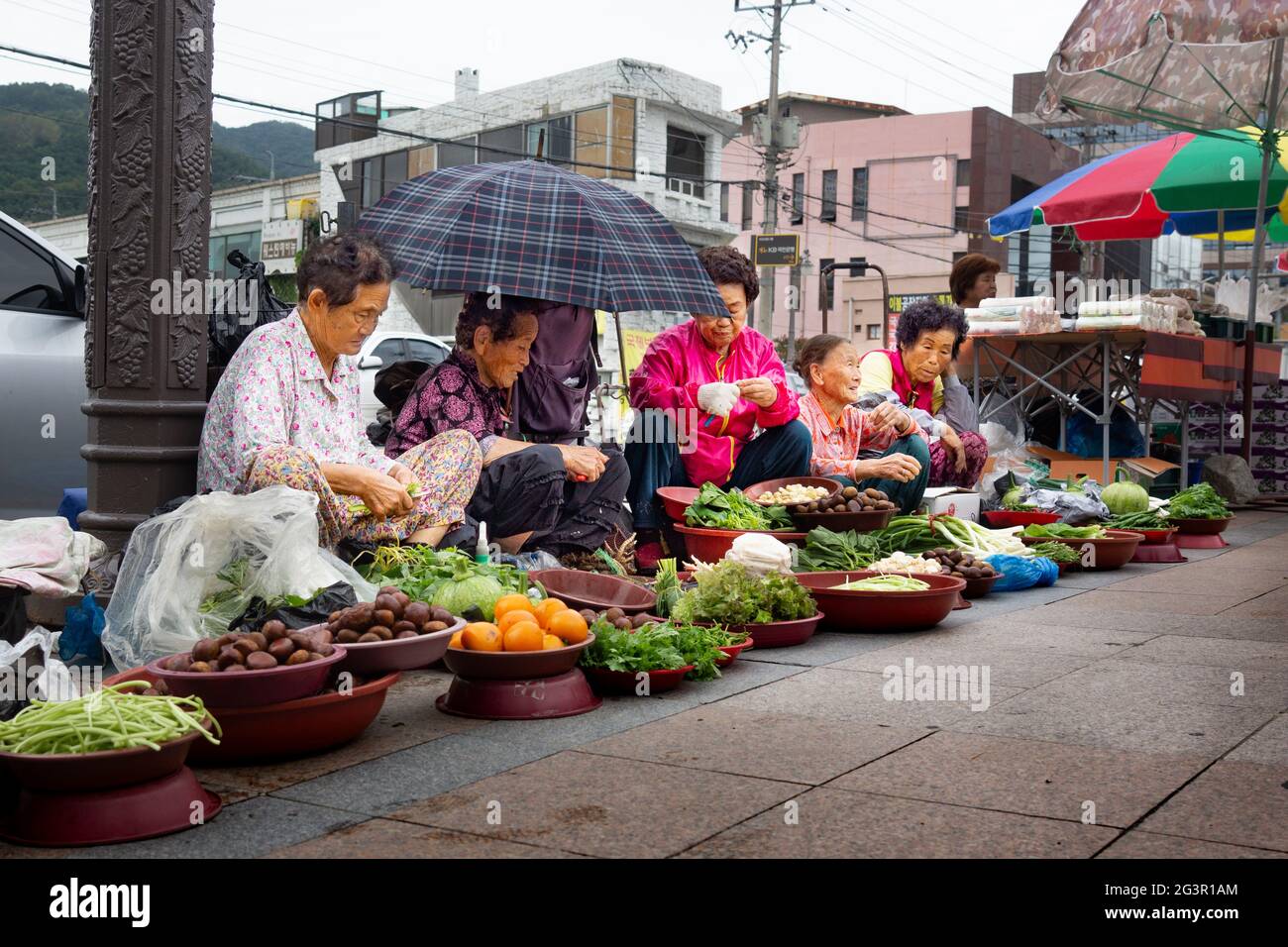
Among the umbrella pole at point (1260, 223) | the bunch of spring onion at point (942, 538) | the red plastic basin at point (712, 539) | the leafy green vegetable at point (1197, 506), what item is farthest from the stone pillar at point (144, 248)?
the umbrella pole at point (1260, 223)

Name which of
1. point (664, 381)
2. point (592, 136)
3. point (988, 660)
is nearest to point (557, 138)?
point (592, 136)

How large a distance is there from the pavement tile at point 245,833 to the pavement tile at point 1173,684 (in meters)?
2.36

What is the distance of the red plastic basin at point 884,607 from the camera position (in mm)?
5117

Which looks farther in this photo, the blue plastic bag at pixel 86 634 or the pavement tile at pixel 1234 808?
the blue plastic bag at pixel 86 634

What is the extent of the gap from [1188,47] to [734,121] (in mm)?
20855

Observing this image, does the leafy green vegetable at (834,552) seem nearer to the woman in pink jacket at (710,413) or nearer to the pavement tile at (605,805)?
the woman in pink jacket at (710,413)

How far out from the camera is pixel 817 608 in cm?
527

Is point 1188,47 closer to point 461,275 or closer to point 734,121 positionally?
point 461,275

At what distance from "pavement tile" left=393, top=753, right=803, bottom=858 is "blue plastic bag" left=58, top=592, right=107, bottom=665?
1.53 metres

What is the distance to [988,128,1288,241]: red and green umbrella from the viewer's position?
11.2 metres

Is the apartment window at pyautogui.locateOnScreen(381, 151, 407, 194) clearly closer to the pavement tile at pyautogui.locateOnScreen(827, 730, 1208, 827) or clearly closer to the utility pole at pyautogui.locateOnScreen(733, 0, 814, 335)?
the utility pole at pyautogui.locateOnScreen(733, 0, 814, 335)

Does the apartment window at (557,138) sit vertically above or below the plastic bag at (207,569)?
above

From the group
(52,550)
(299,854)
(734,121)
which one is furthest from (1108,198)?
(734,121)

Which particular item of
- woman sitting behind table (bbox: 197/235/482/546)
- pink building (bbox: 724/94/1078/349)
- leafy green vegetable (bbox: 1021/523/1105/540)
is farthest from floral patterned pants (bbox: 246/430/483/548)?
pink building (bbox: 724/94/1078/349)
